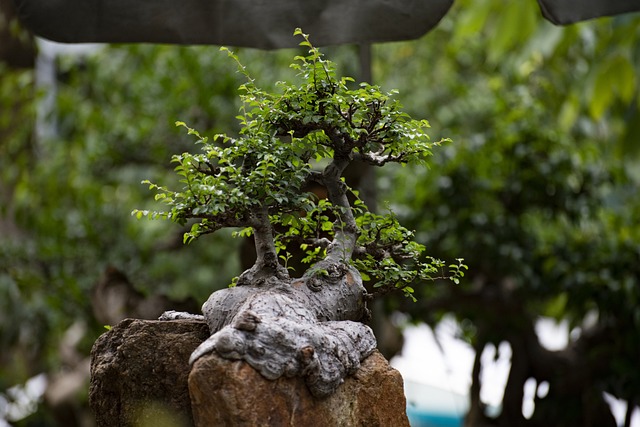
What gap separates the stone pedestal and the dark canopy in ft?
2.37

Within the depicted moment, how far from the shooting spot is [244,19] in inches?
76.3

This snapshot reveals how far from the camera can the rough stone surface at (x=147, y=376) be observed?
1.44m

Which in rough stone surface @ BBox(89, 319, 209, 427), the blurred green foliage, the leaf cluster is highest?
the leaf cluster

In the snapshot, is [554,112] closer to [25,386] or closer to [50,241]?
[50,241]

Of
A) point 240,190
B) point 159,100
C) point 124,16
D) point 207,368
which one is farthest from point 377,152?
point 159,100

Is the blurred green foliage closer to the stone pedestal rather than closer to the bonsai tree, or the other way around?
the bonsai tree

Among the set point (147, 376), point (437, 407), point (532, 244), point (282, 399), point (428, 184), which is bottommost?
point (437, 407)

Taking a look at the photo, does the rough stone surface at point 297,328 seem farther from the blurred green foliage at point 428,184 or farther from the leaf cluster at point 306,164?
the blurred green foliage at point 428,184

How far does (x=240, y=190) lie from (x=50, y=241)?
3376 millimetres

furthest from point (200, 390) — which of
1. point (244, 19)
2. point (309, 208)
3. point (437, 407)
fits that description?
point (437, 407)

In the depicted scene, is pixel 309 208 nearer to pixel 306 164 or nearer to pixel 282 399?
pixel 306 164

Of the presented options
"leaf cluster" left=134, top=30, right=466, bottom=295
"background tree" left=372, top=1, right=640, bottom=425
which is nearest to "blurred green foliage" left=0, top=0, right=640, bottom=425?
"background tree" left=372, top=1, right=640, bottom=425

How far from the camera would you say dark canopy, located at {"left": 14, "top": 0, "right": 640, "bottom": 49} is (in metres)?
1.89

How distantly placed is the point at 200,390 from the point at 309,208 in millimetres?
421
